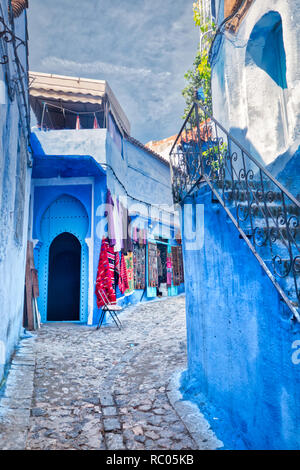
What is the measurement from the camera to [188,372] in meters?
4.63

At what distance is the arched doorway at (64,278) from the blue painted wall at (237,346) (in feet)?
22.8

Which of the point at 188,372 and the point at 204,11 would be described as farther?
the point at 204,11

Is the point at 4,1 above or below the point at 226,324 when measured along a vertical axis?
above

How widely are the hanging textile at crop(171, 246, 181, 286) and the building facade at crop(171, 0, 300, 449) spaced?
1237 cm

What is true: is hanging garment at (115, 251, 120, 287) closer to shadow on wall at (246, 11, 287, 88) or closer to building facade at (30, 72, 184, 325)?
building facade at (30, 72, 184, 325)

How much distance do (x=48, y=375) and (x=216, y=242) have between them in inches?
144

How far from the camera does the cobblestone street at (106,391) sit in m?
3.23

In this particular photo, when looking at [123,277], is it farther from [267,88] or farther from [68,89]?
[267,88]

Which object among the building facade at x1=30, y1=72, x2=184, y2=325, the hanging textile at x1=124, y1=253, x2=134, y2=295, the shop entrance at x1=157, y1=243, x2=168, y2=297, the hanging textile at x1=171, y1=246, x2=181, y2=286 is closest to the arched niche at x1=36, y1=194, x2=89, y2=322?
the building facade at x1=30, y1=72, x2=184, y2=325

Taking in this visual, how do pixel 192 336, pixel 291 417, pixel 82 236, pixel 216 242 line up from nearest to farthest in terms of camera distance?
1. pixel 291 417
2. pixel 216 242
3. pixel 192 336
4. pixel 82 236

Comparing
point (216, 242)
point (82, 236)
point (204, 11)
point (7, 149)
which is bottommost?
point (216, 242)

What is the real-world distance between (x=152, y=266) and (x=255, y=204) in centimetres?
1212
